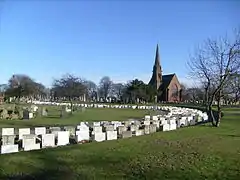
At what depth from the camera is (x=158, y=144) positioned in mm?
14578

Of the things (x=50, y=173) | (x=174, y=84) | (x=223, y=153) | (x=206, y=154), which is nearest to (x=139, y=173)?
(x=50, y=173)

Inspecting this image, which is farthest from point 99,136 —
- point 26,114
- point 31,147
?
point 26,114

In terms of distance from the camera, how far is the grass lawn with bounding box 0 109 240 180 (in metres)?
9.25

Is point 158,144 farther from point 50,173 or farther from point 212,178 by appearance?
point 50,173

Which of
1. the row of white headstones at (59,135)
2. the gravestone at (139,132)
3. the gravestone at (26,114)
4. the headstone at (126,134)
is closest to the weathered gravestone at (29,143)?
the row of white headstones at (59,135)

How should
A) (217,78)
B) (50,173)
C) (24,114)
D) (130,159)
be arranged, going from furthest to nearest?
(24,114) → (217,78) → (130,159) → (50,173)

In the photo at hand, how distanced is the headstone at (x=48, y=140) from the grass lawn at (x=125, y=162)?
1.03 meters

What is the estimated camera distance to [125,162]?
10.6 m

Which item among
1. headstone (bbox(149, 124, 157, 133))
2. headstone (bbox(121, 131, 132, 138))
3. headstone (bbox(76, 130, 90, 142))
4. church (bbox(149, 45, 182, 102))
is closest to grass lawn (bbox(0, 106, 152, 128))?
headstone (bbox(149, 124, 157, 133))

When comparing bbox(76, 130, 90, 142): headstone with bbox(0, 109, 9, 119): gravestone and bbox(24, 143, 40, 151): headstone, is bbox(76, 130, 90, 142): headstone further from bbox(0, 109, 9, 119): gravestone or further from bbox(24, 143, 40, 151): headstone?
bbox(0, 109, 9, 119): gravestone

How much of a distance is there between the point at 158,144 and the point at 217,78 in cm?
1332

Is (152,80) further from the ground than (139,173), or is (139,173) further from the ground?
(152,80)

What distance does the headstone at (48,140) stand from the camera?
43.9 feet

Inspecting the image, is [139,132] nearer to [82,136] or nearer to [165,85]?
[82,136]
